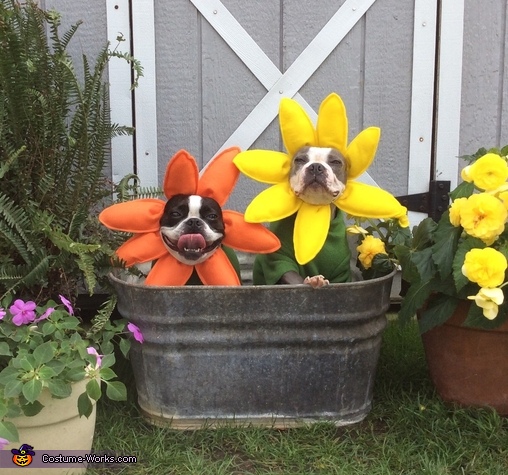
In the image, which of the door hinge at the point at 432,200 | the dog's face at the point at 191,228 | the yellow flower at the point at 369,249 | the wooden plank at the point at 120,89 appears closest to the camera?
the dog's face at the point at 191,228

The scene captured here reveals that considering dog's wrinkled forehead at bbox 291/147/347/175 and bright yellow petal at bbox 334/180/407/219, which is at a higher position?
dog's wrinkled forehead at bbox 291/147/347/175

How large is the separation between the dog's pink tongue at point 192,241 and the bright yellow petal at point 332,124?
0.45m

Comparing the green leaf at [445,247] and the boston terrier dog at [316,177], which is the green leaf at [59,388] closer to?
the boston terrier dog at [316,177]

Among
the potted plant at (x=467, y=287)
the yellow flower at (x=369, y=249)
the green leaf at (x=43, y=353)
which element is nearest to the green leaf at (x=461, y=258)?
the potted plant at (x=467, y=287)

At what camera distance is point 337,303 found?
5.73 ft

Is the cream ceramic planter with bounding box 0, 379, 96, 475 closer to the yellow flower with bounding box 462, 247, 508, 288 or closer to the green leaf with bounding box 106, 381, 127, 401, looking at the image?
the green leaf with bounding box 106, 381, 127, 401

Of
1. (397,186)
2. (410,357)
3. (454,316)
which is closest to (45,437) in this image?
(454,316)

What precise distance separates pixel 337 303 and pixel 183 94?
1.16 metres

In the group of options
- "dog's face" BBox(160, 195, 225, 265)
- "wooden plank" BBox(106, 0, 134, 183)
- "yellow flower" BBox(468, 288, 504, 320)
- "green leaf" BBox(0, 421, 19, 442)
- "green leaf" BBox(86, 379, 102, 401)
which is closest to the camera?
"green leaf" BBox(0, 421, 19, 442)

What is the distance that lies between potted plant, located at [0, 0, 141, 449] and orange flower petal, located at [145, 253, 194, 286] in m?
0.14

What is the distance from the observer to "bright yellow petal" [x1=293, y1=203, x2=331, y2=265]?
1.86 m

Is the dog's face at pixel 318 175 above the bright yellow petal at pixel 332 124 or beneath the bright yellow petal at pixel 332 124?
beneath

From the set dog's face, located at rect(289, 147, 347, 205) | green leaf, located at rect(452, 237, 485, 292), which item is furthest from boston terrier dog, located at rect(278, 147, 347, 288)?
green leaf, located at rect(452, 237, 485, 292)

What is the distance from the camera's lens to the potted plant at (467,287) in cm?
165
